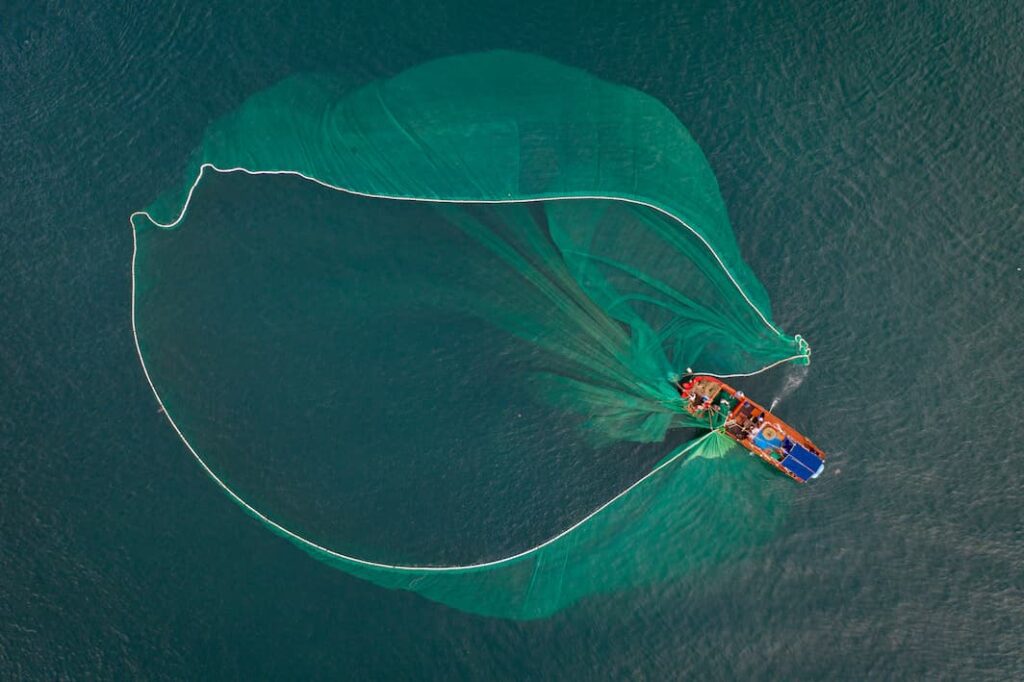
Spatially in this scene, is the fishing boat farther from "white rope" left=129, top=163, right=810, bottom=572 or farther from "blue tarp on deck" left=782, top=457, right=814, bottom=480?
"white rope" left=129, top=163, right=810, bottom=572

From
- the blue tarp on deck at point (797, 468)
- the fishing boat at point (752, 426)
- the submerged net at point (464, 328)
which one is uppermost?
the submerged net at point (464, 328)

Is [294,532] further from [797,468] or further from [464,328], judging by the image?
[797,468]

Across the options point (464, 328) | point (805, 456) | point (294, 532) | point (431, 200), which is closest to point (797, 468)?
point (805, 456)

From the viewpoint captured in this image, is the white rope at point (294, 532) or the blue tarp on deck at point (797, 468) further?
the white rope at point (294, 532)

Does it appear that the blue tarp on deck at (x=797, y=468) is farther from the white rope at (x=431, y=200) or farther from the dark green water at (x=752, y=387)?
the white rope at (x=431, y=200)

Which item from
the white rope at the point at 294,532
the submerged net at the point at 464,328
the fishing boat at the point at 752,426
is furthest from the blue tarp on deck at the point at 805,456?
the white rope at the point at 294,532

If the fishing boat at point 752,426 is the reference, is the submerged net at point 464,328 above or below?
above
